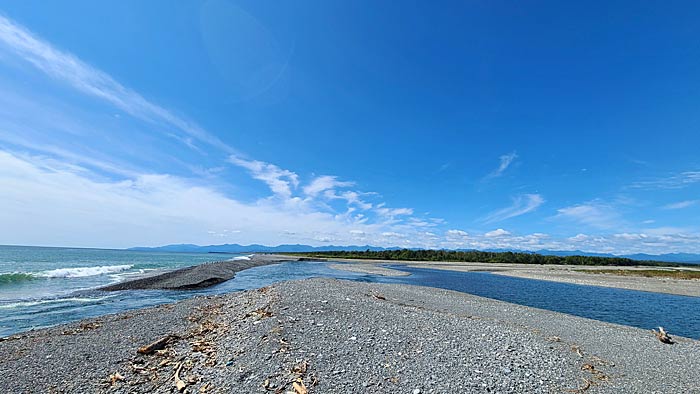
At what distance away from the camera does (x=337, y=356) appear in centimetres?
893

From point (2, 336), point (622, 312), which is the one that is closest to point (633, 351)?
point (622, 312)

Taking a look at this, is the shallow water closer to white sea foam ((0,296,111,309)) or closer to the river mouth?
the river mouth

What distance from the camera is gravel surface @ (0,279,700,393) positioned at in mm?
7699

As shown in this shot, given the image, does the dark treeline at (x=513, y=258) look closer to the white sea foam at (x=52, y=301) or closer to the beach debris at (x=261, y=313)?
the white sea foam at (x=52, y=301)

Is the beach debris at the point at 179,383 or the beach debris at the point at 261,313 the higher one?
the beach debris at the point at 261,313

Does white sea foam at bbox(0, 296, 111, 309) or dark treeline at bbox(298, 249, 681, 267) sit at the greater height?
dark treeline at bbox(298, 249, 681, 267)

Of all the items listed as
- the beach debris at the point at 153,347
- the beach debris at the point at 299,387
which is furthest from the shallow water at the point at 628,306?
the beach debris at the point at 153,347

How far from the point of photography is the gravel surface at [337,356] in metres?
7.70

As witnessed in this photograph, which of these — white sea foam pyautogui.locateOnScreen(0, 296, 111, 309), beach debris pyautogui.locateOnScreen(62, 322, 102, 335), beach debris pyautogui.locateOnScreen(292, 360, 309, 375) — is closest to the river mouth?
white sea foam pyautogui.locateOnScreen(0, 296, 111, 309)

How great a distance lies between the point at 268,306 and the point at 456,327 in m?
8.82

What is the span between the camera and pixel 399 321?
13.0m

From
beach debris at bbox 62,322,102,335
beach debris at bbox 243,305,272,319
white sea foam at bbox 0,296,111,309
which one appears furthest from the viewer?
white sea foam at bbox 0,296,111,309

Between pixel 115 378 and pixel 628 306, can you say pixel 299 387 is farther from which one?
pixel 628 306

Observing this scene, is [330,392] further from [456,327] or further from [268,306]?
[268,306]
